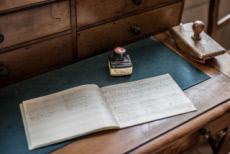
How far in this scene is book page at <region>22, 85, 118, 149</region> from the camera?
33.8 inches

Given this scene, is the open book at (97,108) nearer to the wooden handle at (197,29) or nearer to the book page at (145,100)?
the book page at (145,100)

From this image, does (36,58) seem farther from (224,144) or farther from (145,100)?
(224,144)

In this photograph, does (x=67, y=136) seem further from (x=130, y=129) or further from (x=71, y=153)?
(x=130, y=129)

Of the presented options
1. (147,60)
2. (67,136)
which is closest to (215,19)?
(147,60)

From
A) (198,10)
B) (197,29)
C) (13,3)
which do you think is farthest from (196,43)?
(198,10)

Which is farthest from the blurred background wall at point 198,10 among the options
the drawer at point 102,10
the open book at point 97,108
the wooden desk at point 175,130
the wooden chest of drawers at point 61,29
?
the open book at point 97,108

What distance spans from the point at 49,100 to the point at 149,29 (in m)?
0.66

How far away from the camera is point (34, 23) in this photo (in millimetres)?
974

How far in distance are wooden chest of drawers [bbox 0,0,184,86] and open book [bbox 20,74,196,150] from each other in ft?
0.56

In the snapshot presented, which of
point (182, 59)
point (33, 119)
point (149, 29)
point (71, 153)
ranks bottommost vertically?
point (71, 153)

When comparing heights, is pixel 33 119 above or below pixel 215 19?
below

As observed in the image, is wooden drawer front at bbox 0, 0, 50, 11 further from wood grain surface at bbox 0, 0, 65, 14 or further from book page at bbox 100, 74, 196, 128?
book page at bbox 100, 74, 196, 128

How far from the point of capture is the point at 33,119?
0.91m

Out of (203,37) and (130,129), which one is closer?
(130,129)
